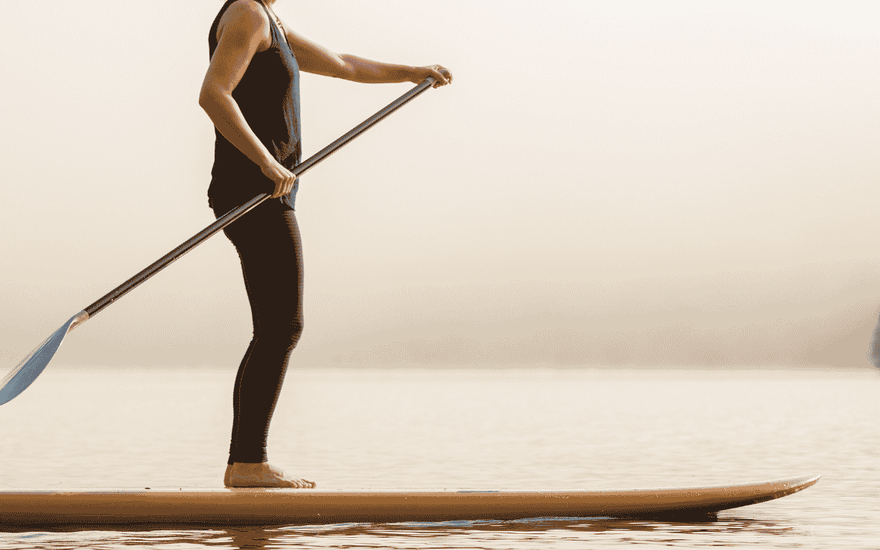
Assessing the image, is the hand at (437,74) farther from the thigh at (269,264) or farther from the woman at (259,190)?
the thigh at (269,264)

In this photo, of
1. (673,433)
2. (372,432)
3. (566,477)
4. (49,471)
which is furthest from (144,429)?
(566,477)

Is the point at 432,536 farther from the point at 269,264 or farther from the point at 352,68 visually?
the point at 352,68

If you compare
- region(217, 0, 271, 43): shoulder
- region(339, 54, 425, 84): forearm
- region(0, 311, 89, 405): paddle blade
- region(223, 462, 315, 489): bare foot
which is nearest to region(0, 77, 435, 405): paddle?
region(0, 311, 89, 405): paddle blade

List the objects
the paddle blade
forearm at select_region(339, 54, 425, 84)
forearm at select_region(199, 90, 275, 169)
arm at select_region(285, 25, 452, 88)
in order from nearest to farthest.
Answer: forearm at select_region(199, 90, 275, 169)
the paddle blade
arm at select_region(285, 25, 452, 88)
forearm at select_region(339, 54, 425, 84)

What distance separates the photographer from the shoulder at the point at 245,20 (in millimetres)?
4406

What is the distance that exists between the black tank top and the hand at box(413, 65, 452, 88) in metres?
0.77

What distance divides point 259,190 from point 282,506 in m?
1.21

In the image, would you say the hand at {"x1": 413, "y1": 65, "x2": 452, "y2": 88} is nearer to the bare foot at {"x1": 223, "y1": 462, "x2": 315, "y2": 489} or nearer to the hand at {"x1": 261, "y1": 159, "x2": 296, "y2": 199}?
the hand at {"x1": 261, "y1": 159, "x2": 296, "y2": 199}

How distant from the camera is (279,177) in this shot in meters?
4.40

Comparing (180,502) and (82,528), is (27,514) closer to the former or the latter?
(82,528)

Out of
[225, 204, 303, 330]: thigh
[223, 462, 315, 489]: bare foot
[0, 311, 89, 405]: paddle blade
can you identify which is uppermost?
[225, 204, 303, 330]: thigh

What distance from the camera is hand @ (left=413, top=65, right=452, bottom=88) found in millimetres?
5203

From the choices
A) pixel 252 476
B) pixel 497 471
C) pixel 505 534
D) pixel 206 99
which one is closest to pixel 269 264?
pixel 206 99

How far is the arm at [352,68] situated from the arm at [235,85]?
0.43m
